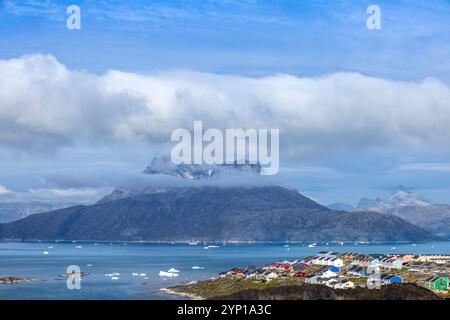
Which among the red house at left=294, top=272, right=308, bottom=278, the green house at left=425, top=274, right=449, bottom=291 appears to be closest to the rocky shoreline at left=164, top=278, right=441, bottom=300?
the green house at left=425, top=274, right=449, bottom=291

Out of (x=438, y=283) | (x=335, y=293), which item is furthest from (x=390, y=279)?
(x=335, y=293)

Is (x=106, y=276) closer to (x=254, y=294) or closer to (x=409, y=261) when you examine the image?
(x=409, y=261)

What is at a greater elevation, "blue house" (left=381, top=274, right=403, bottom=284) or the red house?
"blue house" (left=381, top=274, right=403, bottom=284)

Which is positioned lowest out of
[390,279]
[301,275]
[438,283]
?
[301,275]

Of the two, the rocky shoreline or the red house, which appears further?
the red house

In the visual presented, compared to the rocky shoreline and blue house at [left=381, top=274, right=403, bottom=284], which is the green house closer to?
blue house at [left=381, top=274, right=403, bottom=284]

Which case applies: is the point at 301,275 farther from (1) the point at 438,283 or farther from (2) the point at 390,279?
(1) the point at 438,283

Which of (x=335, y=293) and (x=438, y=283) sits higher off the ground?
Answer: (x=335, y=293)

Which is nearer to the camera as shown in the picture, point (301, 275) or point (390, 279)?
point (390, 279)

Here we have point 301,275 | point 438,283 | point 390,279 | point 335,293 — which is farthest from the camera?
point 301,275
